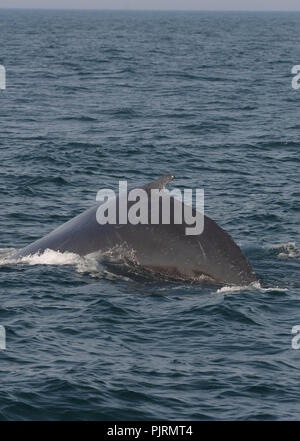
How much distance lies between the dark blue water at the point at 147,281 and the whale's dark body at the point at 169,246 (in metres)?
0.42

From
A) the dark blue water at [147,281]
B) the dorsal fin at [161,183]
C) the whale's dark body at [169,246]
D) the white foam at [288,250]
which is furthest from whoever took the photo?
the white foam at [288,250]

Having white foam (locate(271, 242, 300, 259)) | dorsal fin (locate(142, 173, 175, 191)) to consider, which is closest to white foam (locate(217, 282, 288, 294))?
dorsal fin (locate(142, 173, 175, 191))

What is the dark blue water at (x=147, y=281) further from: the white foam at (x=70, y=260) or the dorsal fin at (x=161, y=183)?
the dorsal fin at (x=161, y=183)

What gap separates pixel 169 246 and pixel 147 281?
1231 millimetres

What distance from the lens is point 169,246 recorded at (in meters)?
16.5

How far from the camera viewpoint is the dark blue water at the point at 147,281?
14.2 meters

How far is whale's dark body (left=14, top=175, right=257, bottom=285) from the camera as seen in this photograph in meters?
16.1

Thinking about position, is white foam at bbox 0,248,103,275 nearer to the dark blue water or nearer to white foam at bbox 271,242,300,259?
the dark blue water

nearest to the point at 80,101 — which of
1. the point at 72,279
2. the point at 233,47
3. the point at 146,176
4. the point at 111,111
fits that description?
the point at 111,111

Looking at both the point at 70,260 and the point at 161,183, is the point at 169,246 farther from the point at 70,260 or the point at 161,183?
the point at 70,260

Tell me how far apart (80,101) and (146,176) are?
72.1 feet

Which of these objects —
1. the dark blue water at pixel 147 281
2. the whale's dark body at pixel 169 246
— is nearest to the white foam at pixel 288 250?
the dark blue water at pixel 147 281

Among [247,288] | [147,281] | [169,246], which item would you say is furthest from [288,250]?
[169,246]

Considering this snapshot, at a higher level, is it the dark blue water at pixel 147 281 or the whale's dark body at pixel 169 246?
the whale's dark body at pixel 169 246
